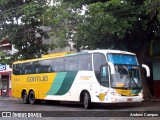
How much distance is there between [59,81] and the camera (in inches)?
898

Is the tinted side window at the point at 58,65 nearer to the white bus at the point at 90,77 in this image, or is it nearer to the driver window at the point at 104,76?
the white bus at the point at 90,77

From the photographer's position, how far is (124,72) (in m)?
19.5

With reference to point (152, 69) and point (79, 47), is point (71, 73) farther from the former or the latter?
point (152, 69)

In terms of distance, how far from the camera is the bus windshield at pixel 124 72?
19125mm

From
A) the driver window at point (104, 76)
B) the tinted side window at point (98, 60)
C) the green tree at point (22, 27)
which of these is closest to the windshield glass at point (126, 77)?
the driver window at point (104, 76)

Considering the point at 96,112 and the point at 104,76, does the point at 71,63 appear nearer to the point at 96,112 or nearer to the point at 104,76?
the point at 104,76

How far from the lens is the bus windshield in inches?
753

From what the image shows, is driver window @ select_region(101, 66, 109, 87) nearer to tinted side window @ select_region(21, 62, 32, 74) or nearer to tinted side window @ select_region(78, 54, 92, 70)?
tinted side window @ select_region(78, 54, 92, 70)

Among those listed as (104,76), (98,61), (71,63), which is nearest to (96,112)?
(104,76)

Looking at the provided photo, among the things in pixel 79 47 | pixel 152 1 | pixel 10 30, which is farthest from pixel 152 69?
pixel 10 30

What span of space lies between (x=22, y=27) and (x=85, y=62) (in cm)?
1274

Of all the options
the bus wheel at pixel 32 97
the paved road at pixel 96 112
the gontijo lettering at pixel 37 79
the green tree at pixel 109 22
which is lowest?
the paved road at pixel 96 112

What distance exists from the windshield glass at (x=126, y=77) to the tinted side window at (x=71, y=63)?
3.03m

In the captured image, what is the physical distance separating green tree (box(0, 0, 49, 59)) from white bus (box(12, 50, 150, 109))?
6.67m
